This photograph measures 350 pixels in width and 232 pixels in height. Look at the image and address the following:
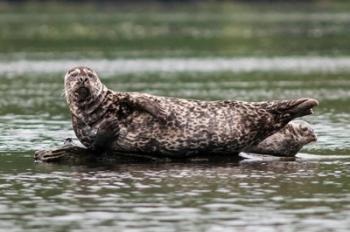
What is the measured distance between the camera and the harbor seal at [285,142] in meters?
24.3

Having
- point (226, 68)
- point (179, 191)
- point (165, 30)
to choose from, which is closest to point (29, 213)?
point (179, 191)

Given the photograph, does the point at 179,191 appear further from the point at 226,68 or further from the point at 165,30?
the point at 165,30

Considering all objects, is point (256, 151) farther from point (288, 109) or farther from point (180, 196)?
point (180, 196)

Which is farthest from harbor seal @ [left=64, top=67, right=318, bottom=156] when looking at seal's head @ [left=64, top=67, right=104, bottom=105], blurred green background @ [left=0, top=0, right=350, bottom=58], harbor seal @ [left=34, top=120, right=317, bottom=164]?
blurred green background @ [left=0, top=0, right=350, bottom=58]

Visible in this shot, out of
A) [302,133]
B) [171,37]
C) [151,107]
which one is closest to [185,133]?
[151,107]

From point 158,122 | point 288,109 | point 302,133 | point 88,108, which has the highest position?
point 88,108

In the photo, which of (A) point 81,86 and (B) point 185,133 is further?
(A) point 81,86

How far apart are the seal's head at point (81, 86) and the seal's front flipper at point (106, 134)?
1.99ft

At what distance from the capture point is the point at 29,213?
1833 centimetres

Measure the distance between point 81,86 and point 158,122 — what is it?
4.73 feet

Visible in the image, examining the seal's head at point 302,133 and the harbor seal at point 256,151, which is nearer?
the harbor seal at point 256,151

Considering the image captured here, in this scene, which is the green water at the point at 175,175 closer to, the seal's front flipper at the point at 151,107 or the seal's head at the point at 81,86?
the seal's front flipper at the point at 151,107

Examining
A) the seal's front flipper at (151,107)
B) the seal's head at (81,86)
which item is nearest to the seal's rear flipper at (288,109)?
the seal's front flipper at (151,107)

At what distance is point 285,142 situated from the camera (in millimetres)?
24281
